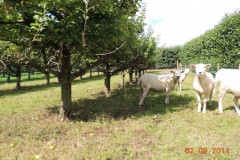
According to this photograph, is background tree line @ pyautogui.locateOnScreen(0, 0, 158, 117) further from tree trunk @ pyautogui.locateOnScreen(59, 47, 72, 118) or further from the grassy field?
the grassy field

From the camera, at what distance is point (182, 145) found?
4.97m

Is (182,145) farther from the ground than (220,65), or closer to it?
closer to it

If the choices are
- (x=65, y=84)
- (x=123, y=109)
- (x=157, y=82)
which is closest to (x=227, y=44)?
(x=157, y=82)

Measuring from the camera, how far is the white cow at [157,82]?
31.4 ft

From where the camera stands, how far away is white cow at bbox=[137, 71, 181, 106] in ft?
31.4

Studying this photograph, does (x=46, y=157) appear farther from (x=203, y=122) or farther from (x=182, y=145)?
(x=203, y=122)

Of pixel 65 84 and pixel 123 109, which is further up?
pixel 65 84

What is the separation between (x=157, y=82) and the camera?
9781 mm

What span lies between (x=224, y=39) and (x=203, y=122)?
50.6 feet

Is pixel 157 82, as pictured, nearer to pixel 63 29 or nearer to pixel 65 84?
pixel 65 84

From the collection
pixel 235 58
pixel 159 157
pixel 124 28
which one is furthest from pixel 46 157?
pixel 235 58
